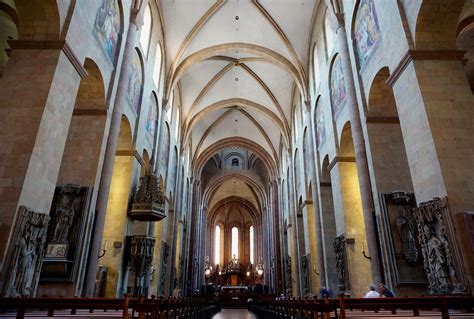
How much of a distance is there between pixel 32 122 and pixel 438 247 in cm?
783

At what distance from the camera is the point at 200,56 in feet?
61.4

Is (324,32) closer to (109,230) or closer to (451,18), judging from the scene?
(451,18)

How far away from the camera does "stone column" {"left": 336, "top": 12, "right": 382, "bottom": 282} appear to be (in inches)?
347

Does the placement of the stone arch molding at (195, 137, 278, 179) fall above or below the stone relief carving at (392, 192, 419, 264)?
above

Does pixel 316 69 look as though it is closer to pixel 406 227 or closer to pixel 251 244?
pixel 406 227

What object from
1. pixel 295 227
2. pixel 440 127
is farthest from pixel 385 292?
pixel 295 227

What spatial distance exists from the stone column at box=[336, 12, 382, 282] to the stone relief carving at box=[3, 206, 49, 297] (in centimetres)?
772

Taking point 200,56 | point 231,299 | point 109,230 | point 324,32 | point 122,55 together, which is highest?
point 200,56

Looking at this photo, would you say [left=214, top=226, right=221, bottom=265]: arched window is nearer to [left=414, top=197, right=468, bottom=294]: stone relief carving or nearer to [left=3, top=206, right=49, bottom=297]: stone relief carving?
[left=3, top=206, right=49, bottom=297]: stone relief carving

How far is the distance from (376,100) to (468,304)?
23.5 feet

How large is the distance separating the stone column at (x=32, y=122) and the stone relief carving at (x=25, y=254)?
0.12 m

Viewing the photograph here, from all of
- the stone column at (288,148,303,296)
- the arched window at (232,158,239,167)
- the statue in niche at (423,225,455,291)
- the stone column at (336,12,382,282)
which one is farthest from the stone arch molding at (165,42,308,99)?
the arched window at (232,158,239,167)

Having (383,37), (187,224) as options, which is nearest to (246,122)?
(187,224)

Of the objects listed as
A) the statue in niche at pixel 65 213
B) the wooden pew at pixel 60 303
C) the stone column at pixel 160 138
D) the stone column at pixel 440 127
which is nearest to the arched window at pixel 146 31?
the stone column at pixel 160 138
